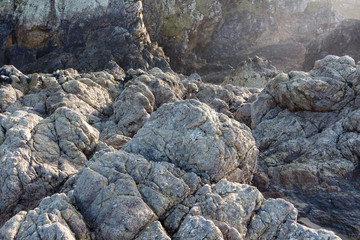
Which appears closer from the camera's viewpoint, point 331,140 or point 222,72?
point 331,140

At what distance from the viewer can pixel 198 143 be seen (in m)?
17.1

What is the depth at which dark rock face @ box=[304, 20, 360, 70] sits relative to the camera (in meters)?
87.5

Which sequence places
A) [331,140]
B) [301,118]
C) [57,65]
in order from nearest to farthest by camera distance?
[331,140] → [301,118] → [57,65]

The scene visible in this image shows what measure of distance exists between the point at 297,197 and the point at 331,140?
22.5 ft

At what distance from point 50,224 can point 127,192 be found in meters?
3.45

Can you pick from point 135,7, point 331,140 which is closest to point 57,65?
point 135,7

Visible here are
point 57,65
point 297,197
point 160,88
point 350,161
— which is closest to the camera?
point 297,197

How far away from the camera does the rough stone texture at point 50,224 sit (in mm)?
11438

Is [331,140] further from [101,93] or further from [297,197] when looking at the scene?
[101,93]

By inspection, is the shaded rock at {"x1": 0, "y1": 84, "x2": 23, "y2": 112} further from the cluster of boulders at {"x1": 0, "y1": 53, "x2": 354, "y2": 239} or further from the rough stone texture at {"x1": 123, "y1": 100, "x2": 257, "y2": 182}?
the rough stone texture at {"x1": 123, "y1": 100, "x2": 257, "y2": 182}

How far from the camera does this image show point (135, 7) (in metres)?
93.8

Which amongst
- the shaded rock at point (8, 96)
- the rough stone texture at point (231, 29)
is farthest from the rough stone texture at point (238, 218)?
the rough stone texture at point (231, 29)

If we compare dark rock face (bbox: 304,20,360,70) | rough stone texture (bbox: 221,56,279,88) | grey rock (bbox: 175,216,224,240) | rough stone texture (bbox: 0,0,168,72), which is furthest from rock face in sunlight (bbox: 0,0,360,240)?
dark rock face (bbox: 304,20,360,70)

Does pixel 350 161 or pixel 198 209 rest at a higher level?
pixel 198 209
